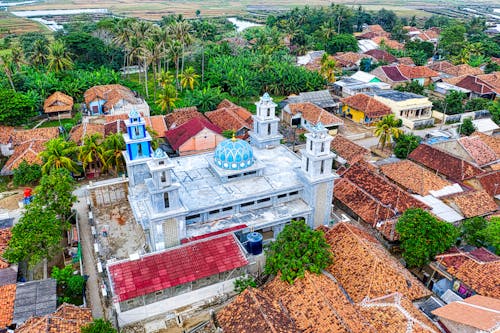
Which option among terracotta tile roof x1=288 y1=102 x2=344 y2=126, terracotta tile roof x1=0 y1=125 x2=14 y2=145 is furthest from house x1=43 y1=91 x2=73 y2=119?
terracotta tile roof x1=288 y1=102 x2=344 y2=126

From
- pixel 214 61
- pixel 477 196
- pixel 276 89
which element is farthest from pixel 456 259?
pixel 214 61

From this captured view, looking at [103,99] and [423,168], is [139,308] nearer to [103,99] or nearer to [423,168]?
[423,168]

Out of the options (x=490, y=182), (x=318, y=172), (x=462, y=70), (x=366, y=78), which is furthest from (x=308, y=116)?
(x=462, y=70)

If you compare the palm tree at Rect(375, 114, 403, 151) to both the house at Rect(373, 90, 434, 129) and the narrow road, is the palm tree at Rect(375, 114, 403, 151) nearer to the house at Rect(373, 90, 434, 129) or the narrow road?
the house at Rect(373, 90, 434, 129)

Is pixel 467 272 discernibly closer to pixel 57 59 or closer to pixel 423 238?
pixel 423 238

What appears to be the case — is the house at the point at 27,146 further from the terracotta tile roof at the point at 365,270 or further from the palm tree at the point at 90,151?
the terracotta tile roof at the point at 365,270

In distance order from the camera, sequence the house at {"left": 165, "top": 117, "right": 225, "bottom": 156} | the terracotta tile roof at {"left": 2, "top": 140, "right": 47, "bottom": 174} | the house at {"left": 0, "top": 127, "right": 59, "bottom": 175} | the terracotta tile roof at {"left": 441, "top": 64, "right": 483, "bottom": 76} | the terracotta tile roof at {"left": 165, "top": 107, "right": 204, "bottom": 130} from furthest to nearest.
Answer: the terracotta tile roof at {"left": 441, "top": 64, "right": 483, "bottom": 76}, the terracotta tile roof at {"left": 165, "top": 107, "right": 204, "bottom": 130}, the house at {"left": 165, "top": 117, "right": 225, "bottom": 156}, the house at {"left": 0, "top": 127, "right": 59, "bottom": 175}, the terracotta tile roof at {"left": 2, "top": 140, "right": 47, "bottom": 174}
